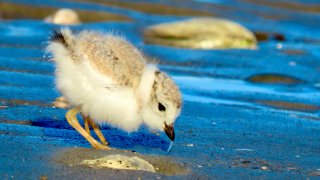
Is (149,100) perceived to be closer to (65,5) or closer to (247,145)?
(247,145)

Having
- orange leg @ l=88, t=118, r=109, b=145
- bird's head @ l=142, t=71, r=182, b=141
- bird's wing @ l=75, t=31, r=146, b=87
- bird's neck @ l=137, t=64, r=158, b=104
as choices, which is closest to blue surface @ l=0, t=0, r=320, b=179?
orange leg @ l=88, t=118, r=109, b=145

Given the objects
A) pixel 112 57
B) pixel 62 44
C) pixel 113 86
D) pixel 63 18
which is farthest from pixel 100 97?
pixel 63 18

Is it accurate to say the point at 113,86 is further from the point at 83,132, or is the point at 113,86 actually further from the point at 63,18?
the point at 63,18

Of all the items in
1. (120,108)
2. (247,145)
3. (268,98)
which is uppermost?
(120,108)

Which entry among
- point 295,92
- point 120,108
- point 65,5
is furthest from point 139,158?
point 65,5

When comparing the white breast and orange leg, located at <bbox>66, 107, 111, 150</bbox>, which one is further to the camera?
orange leg, located at <bbox>66, 107, 111, 150</bbox>

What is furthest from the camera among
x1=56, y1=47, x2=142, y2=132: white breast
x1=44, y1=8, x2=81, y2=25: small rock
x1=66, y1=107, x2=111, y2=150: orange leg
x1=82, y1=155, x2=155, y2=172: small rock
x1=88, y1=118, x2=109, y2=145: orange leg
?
x1=44, y1=8, x2=81, y2=25: small rock

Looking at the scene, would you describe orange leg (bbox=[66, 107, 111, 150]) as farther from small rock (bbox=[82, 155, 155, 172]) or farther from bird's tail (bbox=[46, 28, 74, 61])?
small rock (bbox=[82, 155, 155, 172])

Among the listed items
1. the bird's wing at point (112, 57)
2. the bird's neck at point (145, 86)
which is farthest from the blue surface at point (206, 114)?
the bird's wing at point (112, 57)
